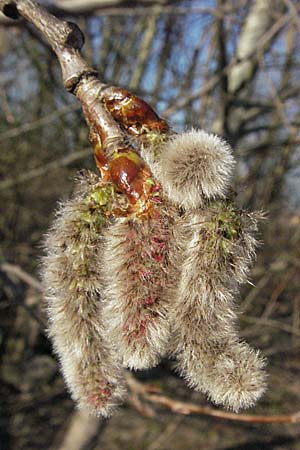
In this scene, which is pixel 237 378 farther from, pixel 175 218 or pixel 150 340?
pixel 175 218

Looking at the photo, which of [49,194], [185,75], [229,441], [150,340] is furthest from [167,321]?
[229,441]

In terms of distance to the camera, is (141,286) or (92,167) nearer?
(141,286)

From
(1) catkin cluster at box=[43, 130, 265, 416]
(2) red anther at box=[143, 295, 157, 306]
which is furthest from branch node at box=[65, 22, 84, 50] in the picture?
(2) red anther at box=[143, 295, 157, 306]

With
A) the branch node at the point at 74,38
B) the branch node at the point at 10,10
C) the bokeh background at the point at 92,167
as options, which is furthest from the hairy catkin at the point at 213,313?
the bokeh background at the point at 92,167

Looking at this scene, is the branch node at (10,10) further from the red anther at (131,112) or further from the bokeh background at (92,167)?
the bokeh background at (92,167)

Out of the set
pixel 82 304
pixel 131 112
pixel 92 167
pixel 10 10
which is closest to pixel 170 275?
pixel 82 304

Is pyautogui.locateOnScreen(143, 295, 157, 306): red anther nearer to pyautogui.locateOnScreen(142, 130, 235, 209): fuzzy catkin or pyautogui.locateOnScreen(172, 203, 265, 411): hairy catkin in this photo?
pyautogui.locateOnScreen(172, 203, 265, 411): hairy catkin

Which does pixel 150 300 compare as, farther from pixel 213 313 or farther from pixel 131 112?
pixel 131 112
